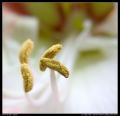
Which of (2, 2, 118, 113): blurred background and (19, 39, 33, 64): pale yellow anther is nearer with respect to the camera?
(19, 39, 33, 64): pale yellow anther

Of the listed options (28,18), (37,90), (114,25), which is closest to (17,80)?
(37,90)

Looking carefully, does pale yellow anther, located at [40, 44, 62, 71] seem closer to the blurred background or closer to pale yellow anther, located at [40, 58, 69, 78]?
pale yellow anther, located at [40, 58, 69, 78]

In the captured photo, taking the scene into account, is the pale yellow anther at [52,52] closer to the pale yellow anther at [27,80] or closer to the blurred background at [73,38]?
the pale yellow anther at [27,80]

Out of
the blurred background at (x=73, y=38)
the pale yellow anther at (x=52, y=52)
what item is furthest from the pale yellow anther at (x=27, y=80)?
the blurred background at (x=73, y=38)

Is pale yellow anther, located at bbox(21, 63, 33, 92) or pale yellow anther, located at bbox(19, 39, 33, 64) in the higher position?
pale yellow anther, located at bbox(19, 39, 33, 64)

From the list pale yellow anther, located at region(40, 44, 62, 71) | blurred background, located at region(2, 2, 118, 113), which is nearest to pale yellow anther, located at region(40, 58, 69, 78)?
pale yellow anther, located at region(40, 44, 62, 71)

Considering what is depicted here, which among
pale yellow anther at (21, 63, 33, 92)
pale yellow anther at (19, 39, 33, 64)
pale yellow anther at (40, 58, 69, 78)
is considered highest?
pale yellow anther at (19, 39, 33, 64)
